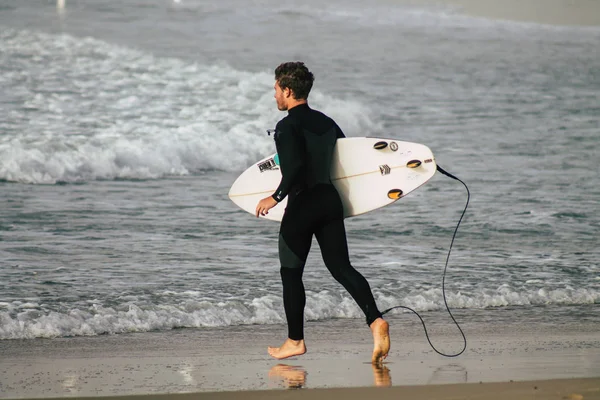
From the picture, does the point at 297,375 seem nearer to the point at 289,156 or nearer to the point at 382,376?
the point at 382,376

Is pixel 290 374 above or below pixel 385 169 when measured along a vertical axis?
below

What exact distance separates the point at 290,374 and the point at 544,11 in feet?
30.8

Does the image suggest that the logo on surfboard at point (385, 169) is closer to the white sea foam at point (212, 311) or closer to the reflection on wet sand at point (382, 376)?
the reflection on wet sand at point (382, 376)

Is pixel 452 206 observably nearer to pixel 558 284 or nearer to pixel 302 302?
pixel 558 284

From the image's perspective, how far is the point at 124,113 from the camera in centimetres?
1298

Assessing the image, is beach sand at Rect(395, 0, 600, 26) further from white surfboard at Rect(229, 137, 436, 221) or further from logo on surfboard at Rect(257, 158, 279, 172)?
logo on surfboard at Rect(257, 158, 279, 172)

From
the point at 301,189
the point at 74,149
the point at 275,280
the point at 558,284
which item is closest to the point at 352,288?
the point at 301,189

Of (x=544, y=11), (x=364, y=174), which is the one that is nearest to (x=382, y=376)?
(x=364, y=174)

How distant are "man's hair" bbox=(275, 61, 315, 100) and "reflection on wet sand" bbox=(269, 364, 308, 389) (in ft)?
2.88

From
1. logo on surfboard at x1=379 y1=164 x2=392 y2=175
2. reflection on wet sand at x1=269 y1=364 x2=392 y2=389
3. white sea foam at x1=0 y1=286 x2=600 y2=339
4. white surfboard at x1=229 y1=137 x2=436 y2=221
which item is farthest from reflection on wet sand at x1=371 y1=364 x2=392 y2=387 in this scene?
white sea foam at x1=0 y1=286 x2=600 y2=339

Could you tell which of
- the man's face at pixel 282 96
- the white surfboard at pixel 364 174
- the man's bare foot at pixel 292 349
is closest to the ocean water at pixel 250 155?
the white surfboard at pixel 364 174

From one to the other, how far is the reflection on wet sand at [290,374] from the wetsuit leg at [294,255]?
133mm

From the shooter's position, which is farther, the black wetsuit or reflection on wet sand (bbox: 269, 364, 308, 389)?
the black wetsuit

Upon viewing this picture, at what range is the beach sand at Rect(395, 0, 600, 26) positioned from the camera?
1020cm
